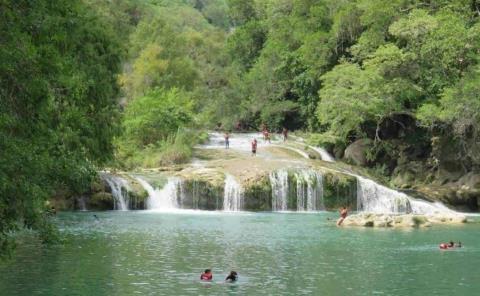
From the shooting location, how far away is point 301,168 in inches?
1594

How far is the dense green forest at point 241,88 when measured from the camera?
1177 cm

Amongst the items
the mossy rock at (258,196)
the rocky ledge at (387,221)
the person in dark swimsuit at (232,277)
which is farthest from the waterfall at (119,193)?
the person in dark swimsuit at (232,277)

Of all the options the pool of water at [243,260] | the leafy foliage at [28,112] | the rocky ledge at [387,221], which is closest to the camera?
the leafy foliage at [28,112]

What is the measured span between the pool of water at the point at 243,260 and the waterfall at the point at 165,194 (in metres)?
6.29

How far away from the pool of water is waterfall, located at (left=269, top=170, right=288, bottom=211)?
6823 millimetres

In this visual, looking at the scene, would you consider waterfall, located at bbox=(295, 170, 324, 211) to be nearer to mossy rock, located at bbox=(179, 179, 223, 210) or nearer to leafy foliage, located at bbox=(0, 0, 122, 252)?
mossy rock, located at bbox=(179, 179, 223, 210)

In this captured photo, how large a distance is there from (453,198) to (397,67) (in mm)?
8325

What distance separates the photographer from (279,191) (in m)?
39.7

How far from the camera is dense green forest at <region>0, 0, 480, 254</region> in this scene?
1177 cm

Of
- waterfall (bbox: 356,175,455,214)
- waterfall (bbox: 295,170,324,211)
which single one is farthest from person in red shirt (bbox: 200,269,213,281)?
waterfall (bbox: 356,175,455,214)

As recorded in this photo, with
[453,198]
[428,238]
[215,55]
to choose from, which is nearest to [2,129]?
[428,238]

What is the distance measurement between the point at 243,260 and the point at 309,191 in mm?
18775

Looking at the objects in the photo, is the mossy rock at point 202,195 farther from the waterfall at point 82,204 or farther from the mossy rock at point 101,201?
the waterfall at point 82,204

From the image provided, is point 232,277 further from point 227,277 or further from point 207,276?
point 207,276
